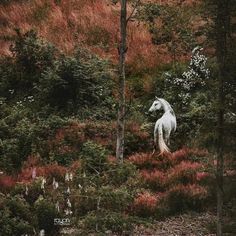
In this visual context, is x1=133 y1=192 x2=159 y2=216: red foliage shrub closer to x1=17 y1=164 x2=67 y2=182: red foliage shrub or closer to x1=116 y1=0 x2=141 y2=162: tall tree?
x1=116 y1=0 x2=141 y2=162: tall tree

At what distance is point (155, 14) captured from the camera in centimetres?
1606

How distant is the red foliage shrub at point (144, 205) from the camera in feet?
47.3

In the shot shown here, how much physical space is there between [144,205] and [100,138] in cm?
483

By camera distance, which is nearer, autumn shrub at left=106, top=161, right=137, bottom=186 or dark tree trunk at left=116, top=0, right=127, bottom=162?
autumn shrub at left=106, top=161, right=137, bottom=186

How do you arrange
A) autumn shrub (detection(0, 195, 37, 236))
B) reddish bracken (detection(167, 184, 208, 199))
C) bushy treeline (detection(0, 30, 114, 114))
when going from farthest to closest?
1. bushy treeline (detection(0, 30, 114, 114))
2. reddish bracken (detection(167, 184, 208, 199))
3. autumn shrub (detection(0, 195, 37, 236))

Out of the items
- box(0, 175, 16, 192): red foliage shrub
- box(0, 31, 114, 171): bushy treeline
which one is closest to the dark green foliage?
box(0, 175, 16, 192): red foliage shrub

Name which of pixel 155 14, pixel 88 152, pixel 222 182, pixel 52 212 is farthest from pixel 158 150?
pixel 222 182

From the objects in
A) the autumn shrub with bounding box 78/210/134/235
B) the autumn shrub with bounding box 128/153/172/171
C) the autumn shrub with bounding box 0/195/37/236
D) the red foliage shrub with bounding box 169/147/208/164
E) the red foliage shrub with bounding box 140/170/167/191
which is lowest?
the autumn shrub with bounding box 0/195/37/236

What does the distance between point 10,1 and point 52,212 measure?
1957cm

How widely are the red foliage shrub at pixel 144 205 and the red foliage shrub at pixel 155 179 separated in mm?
1003

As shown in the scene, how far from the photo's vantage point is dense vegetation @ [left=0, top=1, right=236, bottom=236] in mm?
11203

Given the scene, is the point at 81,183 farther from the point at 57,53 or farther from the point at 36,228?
the point at 57,53

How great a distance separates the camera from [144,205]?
14.5m

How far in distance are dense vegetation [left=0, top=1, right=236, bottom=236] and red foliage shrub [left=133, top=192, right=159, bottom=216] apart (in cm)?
2
